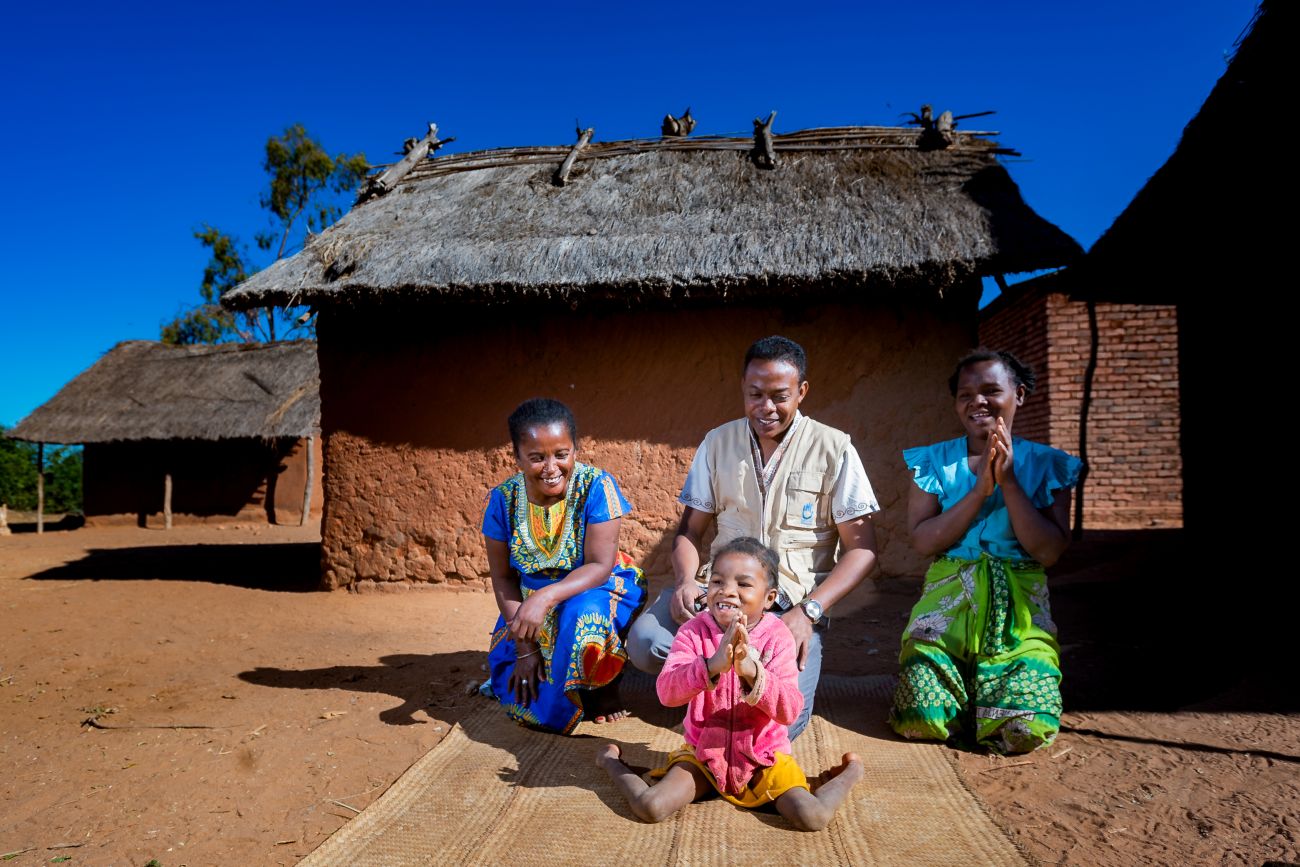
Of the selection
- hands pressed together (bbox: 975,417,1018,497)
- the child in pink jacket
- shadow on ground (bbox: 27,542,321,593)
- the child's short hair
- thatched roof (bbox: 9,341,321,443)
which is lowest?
shadow on ground (bbox: 27,542,321,593)

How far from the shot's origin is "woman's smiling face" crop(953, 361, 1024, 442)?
8.75 ft

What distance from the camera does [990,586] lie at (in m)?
2.69

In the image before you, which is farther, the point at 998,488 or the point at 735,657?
the point at 998,488

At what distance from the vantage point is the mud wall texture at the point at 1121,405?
331 inches

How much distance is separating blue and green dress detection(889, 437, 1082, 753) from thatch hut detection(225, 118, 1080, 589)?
100 inches

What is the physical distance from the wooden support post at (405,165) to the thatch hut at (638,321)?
103cm

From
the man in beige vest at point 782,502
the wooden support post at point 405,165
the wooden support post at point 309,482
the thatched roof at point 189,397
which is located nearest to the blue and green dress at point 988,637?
the man in beige vest at point 782,502

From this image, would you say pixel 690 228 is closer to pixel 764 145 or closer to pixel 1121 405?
pixel 764 145

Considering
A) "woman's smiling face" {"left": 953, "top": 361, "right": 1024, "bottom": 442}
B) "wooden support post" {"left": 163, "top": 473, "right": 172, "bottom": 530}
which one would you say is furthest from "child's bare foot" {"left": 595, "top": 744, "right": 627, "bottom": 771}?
"wooden support post" {"left": 163, "top": 473, "right": 172, "bottom": 530}

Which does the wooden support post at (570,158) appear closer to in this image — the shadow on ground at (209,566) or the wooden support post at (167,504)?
the shadow on ground at (209,566)

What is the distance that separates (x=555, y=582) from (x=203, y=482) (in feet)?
41.9

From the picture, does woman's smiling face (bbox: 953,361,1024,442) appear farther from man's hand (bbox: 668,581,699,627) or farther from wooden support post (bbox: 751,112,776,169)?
wooden support post (bbox: 751,112,776,169)

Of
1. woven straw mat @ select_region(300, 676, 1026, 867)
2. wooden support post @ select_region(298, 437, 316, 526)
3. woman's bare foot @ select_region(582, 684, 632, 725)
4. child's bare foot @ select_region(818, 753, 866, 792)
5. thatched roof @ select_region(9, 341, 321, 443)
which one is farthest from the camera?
wooden support post @ select_region(298, 437, 316, 526)

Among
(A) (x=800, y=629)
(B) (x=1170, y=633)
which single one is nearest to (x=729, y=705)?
(A) (x=800, y=629)
